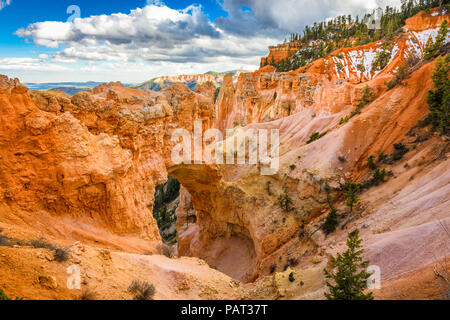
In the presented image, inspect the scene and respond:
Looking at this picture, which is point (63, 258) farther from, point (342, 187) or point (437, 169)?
point (342, 187)

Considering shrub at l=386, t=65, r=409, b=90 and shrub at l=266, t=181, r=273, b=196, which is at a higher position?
shrub at l=386, t=65, r=409, b=90

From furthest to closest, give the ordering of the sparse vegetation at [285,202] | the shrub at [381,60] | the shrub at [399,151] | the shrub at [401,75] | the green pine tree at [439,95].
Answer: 1. the shrub at [381,60]
2. the shrub at [401,75]
3. the sparse vegetation at [285,202]
4. the shrub at [399,151]
5. the green pine tree at [439,95]

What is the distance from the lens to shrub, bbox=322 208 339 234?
19.7 meters

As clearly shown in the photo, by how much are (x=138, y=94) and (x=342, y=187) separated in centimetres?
1841

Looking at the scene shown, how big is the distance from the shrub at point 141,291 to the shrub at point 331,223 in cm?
1495

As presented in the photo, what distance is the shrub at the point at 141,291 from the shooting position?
8.14 metres

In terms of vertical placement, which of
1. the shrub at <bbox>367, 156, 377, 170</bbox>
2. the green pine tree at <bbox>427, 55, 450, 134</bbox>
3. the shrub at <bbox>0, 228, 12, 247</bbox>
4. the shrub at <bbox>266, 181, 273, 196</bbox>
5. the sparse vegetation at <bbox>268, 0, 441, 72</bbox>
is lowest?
the shrub at <bbox>266, 181, 273, 196</bbox>

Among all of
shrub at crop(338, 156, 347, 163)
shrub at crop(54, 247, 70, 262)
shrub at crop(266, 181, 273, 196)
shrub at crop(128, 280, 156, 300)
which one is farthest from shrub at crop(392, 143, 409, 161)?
Result: shrub at crop(54, 247, 70, 262)

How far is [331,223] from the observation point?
1975cm

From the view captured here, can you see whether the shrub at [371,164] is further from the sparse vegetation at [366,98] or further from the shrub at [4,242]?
the shrub at [4,242]

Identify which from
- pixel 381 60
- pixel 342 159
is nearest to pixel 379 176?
pixel 342 159

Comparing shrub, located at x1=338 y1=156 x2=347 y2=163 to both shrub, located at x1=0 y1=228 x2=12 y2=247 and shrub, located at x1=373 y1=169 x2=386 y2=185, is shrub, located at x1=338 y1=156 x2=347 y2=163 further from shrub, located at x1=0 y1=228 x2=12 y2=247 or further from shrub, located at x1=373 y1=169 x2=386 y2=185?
shrub, located at x1=0 y1=228 x2=12 y2=247

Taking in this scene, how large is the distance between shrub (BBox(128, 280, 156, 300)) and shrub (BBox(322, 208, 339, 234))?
14.9 metres

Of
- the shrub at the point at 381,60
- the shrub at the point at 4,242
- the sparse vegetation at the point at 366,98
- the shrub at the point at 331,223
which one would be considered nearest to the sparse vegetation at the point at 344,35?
the shrub at the point at 381,60
